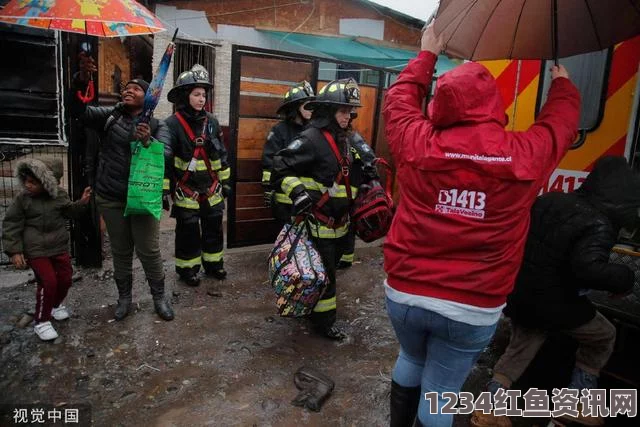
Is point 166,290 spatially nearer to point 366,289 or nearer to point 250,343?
point 250,343

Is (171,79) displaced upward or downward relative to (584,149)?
upward

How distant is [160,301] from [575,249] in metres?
3.44

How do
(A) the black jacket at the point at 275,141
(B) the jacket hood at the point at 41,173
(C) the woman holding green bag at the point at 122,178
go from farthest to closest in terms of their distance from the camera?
(A) the black jacket at the point at 275,141 < (C) the woman holding green bag at the point at 122,178 < (B) the jacket hood at the point at 41,173

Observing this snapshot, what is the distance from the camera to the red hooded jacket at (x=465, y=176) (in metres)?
1.77

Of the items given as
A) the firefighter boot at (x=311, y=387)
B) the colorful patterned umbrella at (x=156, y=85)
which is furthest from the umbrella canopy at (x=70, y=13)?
the firefighter boot at (x=311, y=387)

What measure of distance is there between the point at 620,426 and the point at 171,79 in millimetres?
9766

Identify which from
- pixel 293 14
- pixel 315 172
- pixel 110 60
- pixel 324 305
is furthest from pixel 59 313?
pixel 293 14

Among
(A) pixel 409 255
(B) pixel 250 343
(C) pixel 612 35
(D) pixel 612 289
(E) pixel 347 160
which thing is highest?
(C) pixel 612 35

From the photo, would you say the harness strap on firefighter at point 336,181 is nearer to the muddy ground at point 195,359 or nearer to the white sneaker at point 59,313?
the muddy ground at point 195,359

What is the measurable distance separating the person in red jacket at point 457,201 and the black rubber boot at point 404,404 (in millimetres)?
157

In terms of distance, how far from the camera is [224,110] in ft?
33.3

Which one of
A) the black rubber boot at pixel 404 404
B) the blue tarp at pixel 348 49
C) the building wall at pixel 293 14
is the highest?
the building wall at pixel 293 14

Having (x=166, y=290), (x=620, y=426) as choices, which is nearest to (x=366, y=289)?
(x=166, y=290)

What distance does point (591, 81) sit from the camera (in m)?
3.11
